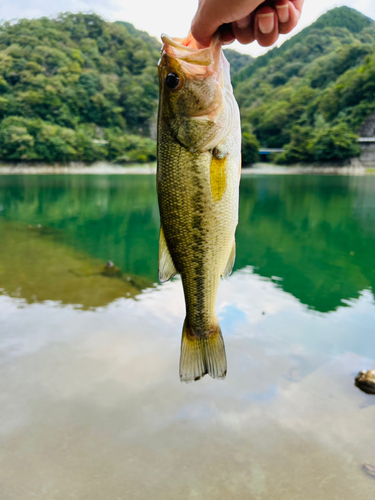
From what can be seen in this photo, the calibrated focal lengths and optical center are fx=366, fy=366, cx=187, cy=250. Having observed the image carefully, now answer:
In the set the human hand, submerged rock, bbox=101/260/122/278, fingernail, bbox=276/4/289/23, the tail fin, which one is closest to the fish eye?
the human hand

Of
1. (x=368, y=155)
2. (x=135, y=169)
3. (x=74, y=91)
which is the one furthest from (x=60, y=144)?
(x=368, y=155)

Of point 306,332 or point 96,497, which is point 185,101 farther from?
point 306,332

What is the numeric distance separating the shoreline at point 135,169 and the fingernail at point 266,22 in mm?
64641

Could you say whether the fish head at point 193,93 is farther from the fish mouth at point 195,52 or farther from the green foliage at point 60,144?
the green foliage at point 60,144

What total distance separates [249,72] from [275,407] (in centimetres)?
15280

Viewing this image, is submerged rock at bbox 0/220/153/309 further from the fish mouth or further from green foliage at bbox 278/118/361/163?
green foliage at bbox 278/118/361/163

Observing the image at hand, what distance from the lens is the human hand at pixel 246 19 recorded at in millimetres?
1377

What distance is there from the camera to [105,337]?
22.4ft

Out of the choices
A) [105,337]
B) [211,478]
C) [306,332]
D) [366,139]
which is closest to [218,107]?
[211,478]

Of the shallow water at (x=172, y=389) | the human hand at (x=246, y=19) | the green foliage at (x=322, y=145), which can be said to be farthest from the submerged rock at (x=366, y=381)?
the green foliage at (x=322, y=145)

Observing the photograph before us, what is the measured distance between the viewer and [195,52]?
5.42ft

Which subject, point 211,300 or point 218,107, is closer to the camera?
point 218,107

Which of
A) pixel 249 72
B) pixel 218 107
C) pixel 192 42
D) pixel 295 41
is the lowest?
pixel 218 107

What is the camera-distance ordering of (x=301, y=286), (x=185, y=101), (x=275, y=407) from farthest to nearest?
1. (x=301, y=286)
2. (x=275, y=407)
3. (x=185, y=101)
